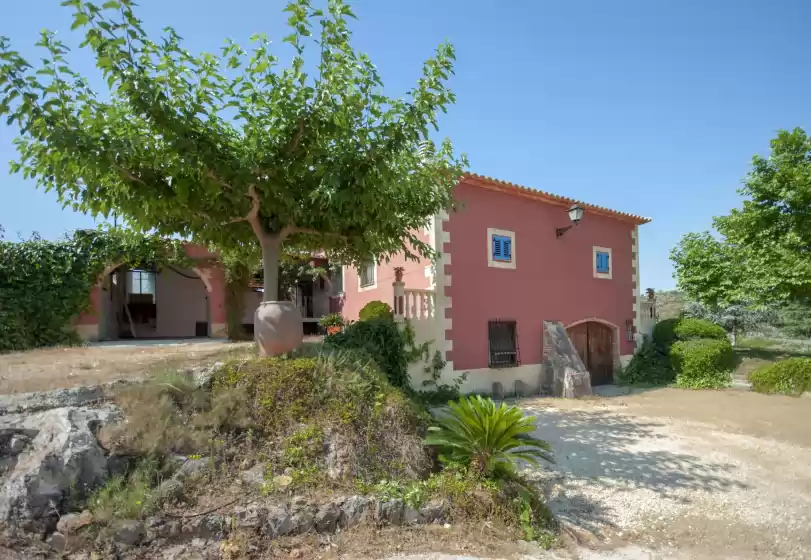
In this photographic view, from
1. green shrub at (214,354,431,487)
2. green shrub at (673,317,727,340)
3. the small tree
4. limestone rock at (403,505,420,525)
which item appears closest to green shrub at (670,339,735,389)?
green shrub at (673,317,727,340)

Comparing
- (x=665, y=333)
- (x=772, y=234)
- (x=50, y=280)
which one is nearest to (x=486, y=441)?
(x=50, y=280)

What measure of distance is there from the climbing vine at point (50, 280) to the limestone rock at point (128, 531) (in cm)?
703

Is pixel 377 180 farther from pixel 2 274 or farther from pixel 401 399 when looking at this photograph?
pixel 2 274

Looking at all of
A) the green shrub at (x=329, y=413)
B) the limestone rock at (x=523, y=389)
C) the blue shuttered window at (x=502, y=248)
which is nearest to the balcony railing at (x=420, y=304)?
the blue shuttered window at (x=502, y=248)

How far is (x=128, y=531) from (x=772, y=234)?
59.4 ft

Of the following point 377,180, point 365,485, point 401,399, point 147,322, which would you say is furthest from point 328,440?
point 147,322

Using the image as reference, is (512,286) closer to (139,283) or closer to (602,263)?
(602,263)

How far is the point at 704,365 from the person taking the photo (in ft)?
41.8

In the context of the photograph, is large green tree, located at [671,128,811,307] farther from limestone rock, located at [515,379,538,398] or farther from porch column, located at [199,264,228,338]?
porch column, located at [199,264,228,338]

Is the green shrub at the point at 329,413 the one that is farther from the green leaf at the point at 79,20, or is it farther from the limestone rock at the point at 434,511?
the green leaf at the point at 79,20

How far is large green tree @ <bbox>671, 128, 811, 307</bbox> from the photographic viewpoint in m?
13.3

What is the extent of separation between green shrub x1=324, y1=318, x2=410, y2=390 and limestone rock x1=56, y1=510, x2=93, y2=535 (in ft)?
14.4

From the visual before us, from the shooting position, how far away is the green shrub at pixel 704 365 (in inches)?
497

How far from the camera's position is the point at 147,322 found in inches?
638
